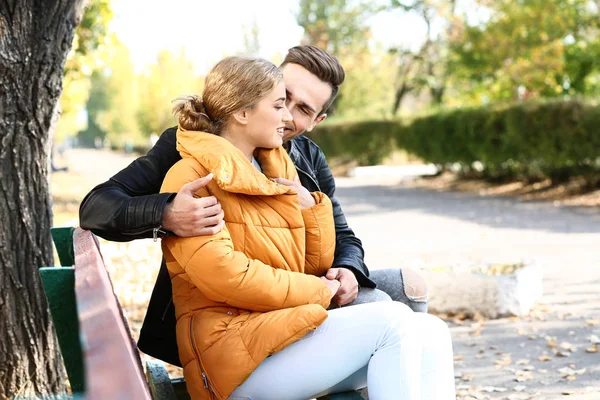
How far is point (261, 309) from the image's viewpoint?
8.05ft

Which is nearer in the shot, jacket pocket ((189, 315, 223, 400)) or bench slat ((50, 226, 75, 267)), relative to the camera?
jacket pocket ((189, 315, 223, 400))

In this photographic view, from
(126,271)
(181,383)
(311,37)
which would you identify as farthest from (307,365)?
(311,37)

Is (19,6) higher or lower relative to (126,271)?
higher

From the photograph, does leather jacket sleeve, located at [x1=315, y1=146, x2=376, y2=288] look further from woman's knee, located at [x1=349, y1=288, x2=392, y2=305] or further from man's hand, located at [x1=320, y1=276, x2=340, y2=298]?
man's hand, located at [x1=320, y1=276, x2=340, y2=298]

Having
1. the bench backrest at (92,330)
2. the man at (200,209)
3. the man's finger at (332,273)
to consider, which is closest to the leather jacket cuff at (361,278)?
the man at (200,209)

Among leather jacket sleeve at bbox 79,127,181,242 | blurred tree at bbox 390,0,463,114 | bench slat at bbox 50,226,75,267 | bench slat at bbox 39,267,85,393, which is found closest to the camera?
bench slat at bbox 39,267,85,393

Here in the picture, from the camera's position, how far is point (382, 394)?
2.37 metres

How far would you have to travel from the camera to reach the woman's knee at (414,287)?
3273mm

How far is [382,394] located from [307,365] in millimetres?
235

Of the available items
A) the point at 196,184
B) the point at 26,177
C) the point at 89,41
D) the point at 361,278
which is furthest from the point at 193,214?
the point at 89,41

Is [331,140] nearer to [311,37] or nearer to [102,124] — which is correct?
[311,37]

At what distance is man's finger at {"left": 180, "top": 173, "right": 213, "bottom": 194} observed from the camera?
246cm

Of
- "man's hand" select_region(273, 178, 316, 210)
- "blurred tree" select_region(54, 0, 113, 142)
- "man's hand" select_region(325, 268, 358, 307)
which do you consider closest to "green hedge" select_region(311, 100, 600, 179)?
"blurred tree" select_region(54, 0, 113, 142)

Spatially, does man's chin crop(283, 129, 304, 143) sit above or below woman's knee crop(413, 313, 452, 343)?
above
